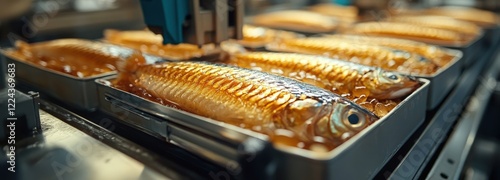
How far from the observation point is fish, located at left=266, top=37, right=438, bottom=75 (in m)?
1.36

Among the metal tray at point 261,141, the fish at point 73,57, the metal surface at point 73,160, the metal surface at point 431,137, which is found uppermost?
the fish at point 73,57

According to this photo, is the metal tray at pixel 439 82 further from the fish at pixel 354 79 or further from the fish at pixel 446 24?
the fish at pixel 446 24

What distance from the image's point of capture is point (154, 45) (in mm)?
1799

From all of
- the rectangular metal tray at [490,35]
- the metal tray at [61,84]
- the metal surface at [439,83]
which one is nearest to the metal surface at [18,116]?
the metal tray at [61,84]

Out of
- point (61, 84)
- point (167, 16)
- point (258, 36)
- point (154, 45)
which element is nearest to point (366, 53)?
point (258, 36)

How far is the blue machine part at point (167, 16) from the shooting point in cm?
117

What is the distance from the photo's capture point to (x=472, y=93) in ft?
5.70

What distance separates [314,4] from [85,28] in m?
2.37

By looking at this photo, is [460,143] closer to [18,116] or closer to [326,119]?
[326,119]

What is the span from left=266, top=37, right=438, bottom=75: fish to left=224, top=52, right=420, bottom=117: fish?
0.70ft

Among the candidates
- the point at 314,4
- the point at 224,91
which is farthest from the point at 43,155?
the point at 314,4

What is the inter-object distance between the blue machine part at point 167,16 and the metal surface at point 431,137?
0.71 metres

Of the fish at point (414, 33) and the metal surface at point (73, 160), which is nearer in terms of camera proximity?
the metal surface at point (73, 160)

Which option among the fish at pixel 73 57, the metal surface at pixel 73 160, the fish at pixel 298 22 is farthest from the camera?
the fish at pixel 298 22
